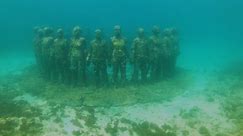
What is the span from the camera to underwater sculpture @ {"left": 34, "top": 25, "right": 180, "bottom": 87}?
846 inches

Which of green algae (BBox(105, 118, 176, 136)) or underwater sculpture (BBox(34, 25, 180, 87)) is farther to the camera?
underwater sculpture (BBox(34, 25, 180, 87))

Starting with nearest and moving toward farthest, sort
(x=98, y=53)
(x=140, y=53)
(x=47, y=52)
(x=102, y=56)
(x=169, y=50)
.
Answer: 1. (x=98, y=53)
2. (x=102, y=56)
3. (x=140, y=53)
4. (x=47, y=52)
5. (x=169, y=50)

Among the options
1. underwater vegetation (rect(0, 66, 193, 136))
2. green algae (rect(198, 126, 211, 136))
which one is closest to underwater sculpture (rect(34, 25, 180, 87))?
underwater vegetation (rect(0, 66, 193, 136))

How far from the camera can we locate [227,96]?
69.4 feet

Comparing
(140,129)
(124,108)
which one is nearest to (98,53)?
(124,108)

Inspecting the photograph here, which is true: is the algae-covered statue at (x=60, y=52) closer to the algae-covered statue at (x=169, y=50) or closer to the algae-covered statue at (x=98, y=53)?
the algae-covered statue at (x=98, y=53)

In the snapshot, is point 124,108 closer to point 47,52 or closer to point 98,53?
point 98,53

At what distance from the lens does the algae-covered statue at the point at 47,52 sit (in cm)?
2323

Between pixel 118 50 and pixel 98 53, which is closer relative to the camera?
pixel 98 53

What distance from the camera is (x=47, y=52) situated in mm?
23359

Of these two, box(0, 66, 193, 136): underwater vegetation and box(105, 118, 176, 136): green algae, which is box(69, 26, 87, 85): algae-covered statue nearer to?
box(0, 66, 193, 136): underwater vegetation

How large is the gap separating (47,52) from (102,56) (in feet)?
14.2

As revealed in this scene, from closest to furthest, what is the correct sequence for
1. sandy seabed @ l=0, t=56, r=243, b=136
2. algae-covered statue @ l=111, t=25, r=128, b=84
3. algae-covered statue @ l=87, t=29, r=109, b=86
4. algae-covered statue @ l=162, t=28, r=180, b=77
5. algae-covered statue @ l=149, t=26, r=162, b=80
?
1. sandy seabed @ l=0, t=56, r=243, b=136
2. algae-covered statue @ l=87, t=29, r=109, b=86
3. algae-covered statue @ l=111, t=25, r=128, b=84
4. algae-covered statue @ l=149, t=26, r=162, b=80
5. algae-covered statue @ l=162, t=28, r=180, b=77

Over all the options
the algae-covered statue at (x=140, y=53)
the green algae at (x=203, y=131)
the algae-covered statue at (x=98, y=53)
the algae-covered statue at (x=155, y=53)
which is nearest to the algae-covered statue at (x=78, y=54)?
the algae-covered statue at (x=98, y=53)
